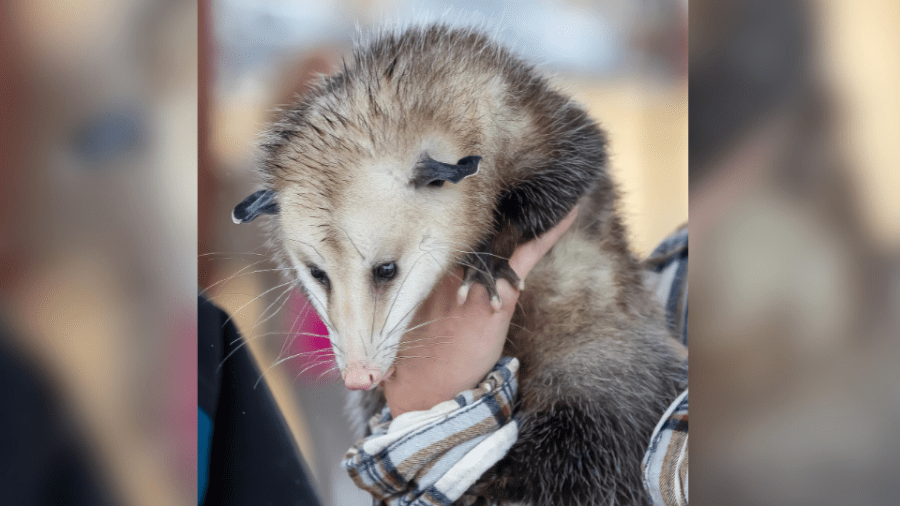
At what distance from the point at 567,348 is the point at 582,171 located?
1.43 feet

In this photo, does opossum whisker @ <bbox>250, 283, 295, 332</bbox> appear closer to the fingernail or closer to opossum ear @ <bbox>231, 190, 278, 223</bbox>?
opossum ear @ <bbox>231, 190, 278, 223</bbox>

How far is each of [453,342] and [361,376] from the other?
0.78 ft

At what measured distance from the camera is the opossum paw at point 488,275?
1576 millimetres

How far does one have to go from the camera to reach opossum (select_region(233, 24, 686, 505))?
1524mm

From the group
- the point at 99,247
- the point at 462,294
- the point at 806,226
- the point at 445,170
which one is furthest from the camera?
the point at 806,226

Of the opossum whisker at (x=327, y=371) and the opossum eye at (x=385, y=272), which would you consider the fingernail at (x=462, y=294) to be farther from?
the opossum whisker at (x=327, y=371)

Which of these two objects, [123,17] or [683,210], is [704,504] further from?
[123,17]

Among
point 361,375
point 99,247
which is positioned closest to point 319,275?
point 361,375

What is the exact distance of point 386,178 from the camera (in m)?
1.55

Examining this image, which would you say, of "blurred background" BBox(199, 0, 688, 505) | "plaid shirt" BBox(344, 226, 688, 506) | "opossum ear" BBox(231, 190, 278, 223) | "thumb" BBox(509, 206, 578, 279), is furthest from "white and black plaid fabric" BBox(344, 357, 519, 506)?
"opossum ear" BBox(231, 190, 278, 223)

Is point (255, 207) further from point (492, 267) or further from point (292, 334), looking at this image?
point (492, 267)

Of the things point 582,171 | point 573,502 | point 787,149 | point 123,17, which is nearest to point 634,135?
point 582,171

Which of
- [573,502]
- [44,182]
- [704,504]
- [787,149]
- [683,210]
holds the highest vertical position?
[787,149]

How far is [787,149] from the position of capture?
Result: 1.91 metres
